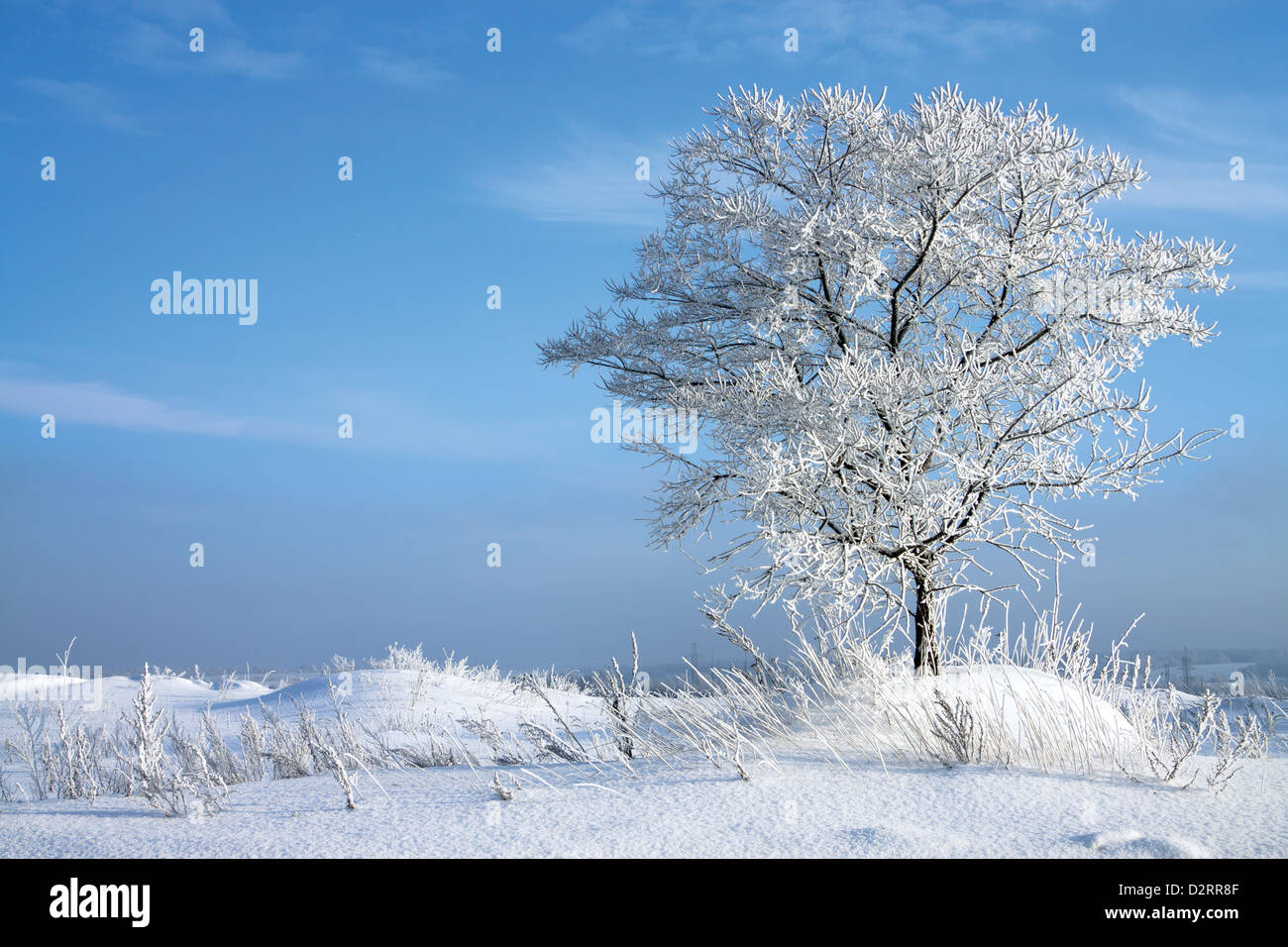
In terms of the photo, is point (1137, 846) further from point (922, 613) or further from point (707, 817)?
point (922, 613)

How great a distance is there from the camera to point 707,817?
3918 mm

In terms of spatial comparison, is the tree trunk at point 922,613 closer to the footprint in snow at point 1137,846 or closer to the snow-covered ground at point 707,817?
the snow-covered ground at point 707,817

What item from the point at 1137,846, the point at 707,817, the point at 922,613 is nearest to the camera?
the point at 1137,846

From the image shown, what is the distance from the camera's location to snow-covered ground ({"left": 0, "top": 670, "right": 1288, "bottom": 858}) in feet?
11.7

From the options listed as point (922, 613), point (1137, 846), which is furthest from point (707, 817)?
point (922, 613)

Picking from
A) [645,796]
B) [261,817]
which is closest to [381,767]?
[261,817]

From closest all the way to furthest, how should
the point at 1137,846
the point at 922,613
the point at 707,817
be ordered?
1. the point at 1137,846
2. the point at 707,817
3. the point at 922,613

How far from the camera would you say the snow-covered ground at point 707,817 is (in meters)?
3.58

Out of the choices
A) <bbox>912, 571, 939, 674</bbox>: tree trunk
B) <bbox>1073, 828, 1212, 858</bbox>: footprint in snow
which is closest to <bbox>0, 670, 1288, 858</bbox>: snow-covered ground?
<bbox>1073, 828, 1212, 858</bbox>: footprint in snow

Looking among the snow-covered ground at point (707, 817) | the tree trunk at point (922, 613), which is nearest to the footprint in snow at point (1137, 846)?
the snow-covered ground at point (707, 817)

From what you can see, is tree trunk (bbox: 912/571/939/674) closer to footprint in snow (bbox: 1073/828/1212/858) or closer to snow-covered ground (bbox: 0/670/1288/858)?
snow-covered ground (bbox: 0/670/1288/858)
